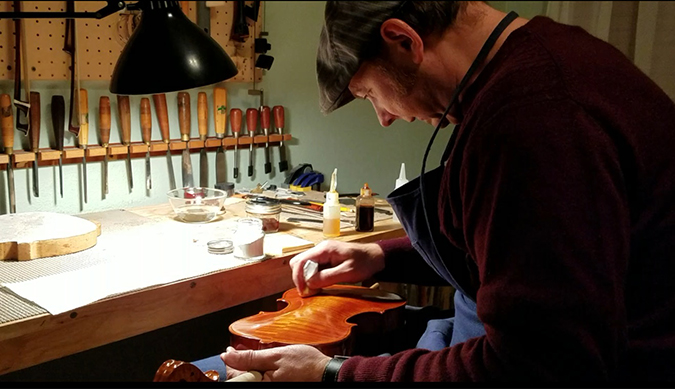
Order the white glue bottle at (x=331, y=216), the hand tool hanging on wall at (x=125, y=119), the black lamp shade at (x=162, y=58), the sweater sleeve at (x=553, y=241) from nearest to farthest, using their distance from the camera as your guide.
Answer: the sweater sleeve at (x=553, y=241), the black lamp shade at (x=162, y=58), the white glue bottle at (x=331, y=216), the hand tool hanging on wall at (x=125, y=119)

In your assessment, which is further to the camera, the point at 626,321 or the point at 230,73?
the point at 230,73

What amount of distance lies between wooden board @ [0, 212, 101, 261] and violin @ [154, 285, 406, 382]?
0.59m

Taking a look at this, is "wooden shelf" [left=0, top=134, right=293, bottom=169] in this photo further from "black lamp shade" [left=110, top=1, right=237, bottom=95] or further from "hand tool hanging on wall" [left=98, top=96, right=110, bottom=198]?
"black lamp shade" [left=110, top=1, right=237, bottom=95]

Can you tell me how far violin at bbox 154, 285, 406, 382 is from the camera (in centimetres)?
115

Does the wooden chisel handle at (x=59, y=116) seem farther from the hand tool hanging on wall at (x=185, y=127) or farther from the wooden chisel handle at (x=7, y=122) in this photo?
the hand tool hanging on wall at (x=185, y=127)

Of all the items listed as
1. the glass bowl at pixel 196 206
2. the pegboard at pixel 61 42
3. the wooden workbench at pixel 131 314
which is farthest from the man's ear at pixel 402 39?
the pegboard at pixel 61 42

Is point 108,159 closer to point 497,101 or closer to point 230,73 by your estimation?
point 230,73

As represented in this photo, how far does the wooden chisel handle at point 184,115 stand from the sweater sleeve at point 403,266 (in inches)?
52.6

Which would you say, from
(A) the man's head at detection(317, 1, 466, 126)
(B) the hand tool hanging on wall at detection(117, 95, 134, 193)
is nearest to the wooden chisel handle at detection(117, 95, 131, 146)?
(B) the hand tool hanging on wall at detection(117, 95, 134, 193)

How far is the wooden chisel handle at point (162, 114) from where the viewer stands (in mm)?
2402

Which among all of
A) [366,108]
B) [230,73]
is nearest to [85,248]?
[230,73]

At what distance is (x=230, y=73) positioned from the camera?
1376mm

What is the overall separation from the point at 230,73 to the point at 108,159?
1.19 metres

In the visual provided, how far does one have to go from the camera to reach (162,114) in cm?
241
